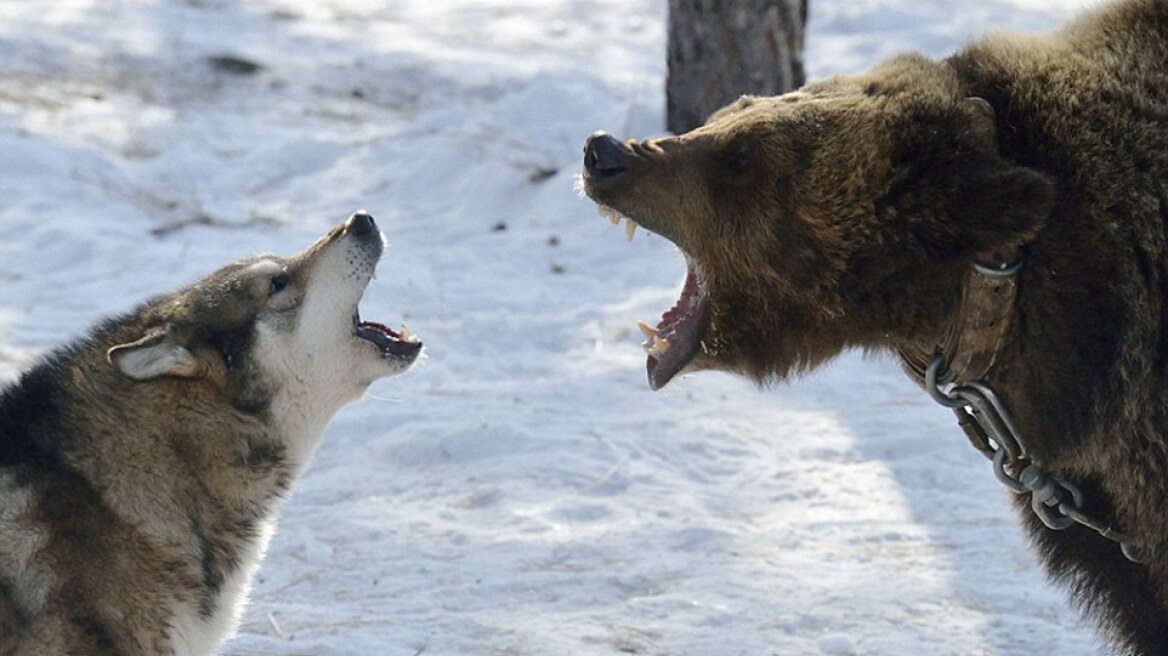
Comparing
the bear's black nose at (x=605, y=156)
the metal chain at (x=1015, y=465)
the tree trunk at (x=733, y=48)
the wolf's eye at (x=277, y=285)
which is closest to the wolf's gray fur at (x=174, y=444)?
the wolf's eye at (x=277, y=285)

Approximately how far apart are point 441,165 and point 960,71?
6324 mm

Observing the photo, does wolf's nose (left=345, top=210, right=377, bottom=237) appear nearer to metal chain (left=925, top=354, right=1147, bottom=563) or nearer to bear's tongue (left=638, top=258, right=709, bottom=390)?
bear's tongue (left=638, top=258, right=709, bottom=390)

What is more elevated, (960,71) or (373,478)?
(960,71)

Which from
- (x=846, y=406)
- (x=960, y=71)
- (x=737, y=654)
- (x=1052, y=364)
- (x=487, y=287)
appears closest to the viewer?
(x=1052, y=364)

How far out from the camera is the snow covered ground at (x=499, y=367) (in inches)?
199

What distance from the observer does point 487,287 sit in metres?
8.15

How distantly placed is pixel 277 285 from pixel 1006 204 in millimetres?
2176

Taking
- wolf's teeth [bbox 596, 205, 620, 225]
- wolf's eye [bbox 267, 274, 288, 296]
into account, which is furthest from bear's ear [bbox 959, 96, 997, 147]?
wolf's eye [bbox 267, 274, 288, 296]

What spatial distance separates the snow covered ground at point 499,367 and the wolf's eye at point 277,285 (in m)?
1.06

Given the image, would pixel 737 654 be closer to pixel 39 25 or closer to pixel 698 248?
pixel 698 248

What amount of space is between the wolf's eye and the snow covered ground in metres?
1.06

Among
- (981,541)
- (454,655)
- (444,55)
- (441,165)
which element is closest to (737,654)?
(454,655)

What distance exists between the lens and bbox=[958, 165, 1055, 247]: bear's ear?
11.0 ft

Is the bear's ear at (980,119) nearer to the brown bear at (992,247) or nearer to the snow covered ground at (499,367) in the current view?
the brown bear at (992,247)
